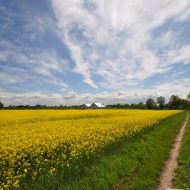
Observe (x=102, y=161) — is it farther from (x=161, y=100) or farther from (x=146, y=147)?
(x=161, y=100)

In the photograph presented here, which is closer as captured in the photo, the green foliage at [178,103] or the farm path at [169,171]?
the farm path at [169,171]

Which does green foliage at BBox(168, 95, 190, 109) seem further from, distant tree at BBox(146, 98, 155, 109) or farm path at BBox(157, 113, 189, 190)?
farm path at BBox(157, 113, 189, 190)

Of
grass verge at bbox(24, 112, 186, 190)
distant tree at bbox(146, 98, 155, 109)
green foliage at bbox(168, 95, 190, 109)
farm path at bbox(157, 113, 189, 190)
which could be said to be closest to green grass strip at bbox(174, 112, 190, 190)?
farm path at bbox(157, 113, 189, 190)

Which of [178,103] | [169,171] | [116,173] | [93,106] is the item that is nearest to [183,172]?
[169,171]

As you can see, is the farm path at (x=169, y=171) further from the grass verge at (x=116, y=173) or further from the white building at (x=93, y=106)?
the white building at (x=93, y=106)

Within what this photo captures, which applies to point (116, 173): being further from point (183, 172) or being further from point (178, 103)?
point (178, 103)

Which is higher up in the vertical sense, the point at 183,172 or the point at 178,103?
the point at 178,103

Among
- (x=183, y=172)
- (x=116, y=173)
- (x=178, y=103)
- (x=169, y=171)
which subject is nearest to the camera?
(x=116, y=173)

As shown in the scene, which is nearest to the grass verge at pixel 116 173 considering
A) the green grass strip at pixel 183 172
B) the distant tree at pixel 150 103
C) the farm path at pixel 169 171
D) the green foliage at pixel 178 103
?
the farm path at pixel 169 171

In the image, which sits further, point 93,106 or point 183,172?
point 93,106

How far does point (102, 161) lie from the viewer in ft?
37.1

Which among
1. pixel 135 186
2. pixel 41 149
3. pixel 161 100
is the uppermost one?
pixel 161 100

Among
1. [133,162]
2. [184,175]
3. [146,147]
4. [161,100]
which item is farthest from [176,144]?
[161,100]

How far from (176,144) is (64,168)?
30.7 ft
